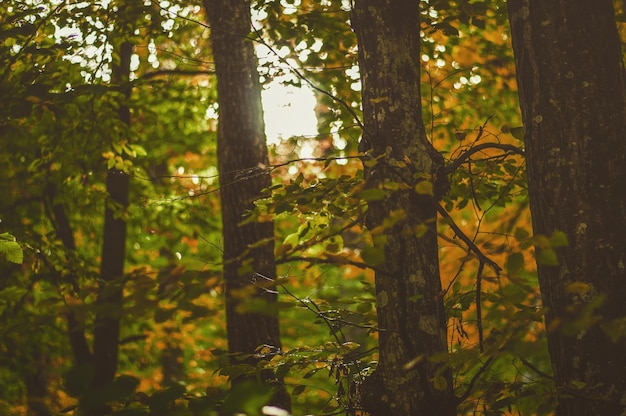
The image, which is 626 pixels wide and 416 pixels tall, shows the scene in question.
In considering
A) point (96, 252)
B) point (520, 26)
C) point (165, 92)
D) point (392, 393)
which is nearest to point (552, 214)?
point (520, 26)

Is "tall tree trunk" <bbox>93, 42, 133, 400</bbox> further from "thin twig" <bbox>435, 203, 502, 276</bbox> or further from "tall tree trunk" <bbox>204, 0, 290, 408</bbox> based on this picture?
"thin twig" <bbox>435, 203, 502, 276</bbox>

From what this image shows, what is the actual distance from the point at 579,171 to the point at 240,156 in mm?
4239

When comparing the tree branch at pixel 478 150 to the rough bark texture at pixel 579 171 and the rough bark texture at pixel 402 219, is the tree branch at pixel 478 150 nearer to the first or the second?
the rough bark texture at pixel 402 219

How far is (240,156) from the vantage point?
6680 millimetres

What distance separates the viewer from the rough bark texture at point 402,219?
135 inches

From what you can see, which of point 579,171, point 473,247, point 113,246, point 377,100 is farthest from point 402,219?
point 113,246

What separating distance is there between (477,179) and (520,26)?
1.76 m

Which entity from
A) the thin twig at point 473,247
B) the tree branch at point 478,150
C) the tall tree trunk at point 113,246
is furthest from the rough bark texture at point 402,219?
the tall tree trunk at point 113,246

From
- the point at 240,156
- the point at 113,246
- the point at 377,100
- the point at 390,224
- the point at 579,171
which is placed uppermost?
the point at 240,156

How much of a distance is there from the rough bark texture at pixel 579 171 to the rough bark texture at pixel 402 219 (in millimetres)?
606

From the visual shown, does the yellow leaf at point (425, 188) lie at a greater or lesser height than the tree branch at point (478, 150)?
lesser

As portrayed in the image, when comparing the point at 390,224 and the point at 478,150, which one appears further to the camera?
the point at 478,150

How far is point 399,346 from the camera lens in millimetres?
3480

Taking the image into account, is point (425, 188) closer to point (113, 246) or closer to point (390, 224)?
point (390, 224)
